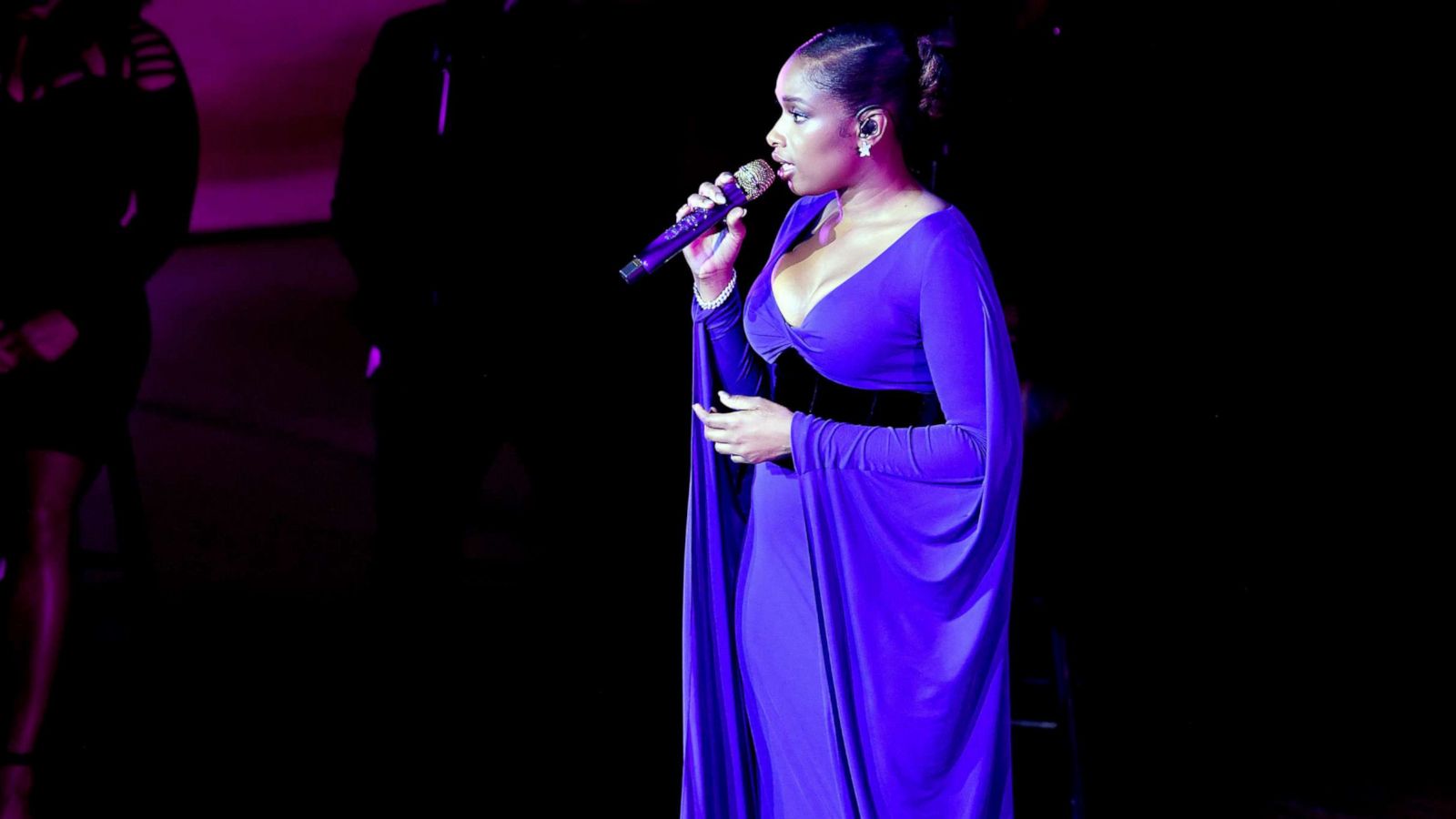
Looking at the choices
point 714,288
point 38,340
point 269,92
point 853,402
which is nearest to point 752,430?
point 853,402

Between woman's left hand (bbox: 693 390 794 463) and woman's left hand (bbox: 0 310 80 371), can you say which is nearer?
woman's left hand (bbox: 693 390 794 463)

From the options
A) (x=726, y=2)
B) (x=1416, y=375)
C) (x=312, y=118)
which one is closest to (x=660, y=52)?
(x=726, y=2)

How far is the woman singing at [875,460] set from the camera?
1457mm

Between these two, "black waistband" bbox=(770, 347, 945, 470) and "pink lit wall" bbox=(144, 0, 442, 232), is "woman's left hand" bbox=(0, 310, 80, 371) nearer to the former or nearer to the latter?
"pink lit wall" bbox=(144, 0, 442, 232)

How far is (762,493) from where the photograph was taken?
166 cm

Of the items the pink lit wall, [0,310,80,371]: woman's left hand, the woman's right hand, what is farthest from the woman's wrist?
[0,310,80,371]: woman's left hand

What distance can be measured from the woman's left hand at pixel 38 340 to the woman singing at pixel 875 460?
1503 mm

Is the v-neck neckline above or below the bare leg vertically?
above

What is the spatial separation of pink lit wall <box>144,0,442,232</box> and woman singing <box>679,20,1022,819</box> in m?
1.44

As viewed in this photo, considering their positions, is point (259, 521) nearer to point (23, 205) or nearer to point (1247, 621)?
point (23, 205)

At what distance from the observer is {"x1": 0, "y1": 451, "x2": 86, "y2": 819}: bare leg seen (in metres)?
2.31

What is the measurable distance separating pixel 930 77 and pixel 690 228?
14.7 inches

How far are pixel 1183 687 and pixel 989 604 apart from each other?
1.57 m

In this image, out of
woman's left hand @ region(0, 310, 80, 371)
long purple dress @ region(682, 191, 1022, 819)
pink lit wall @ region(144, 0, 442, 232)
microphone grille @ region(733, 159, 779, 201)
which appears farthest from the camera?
pink lit wall @ region(144, 0, 442, 232)
